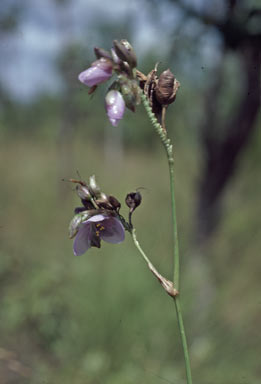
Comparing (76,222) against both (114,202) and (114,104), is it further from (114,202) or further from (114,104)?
(114,104)

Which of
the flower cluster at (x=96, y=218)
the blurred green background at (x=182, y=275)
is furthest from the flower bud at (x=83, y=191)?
the blurred green background at (x=182, y=275)

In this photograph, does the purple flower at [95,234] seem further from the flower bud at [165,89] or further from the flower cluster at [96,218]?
the flower bud at [165,89]

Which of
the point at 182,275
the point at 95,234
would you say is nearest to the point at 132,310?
the point at 182,275

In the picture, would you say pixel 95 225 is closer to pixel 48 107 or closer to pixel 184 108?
pixel 184 108

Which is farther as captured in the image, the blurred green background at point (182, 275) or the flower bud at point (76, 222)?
the blurred green background at point (182, 275)

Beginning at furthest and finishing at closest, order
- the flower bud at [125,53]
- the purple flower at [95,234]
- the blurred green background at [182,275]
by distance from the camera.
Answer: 1. the blurred green background at [182,275]
2. the purple flower at [95,234]
3. the flower bud at [125,53]

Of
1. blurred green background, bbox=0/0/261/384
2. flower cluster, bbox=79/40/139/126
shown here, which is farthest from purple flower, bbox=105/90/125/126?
blurred green background, bbox=0/0/261/384

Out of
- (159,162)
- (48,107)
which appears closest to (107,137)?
(48,107)

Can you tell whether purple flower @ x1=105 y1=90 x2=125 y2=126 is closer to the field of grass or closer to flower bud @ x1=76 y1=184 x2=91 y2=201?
flower bud @ x1=76 y1=184 x2=91 y2=201
